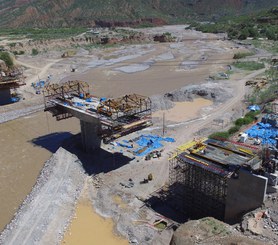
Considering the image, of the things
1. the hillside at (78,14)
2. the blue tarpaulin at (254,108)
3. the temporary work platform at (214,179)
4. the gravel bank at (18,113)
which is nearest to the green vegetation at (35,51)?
the gravel bank at (18,113)

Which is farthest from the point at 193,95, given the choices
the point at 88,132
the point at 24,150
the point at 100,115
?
the point at 24,150

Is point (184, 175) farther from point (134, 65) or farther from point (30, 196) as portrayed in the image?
point (134, 65)

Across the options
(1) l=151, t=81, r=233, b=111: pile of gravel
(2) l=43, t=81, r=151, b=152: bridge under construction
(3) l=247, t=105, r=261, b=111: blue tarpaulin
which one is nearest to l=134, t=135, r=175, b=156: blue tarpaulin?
(2) l=43, t=81, r=151, b=152: bridge under construction

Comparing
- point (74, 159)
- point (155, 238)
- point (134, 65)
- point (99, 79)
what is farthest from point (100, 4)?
point (155, 238)

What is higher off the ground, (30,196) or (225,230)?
(225,230)

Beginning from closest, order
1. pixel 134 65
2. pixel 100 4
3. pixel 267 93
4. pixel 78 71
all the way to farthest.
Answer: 1. pixel 267 93
2. pixel 78 71
3. pixel 134 65
4. pixel 100 4

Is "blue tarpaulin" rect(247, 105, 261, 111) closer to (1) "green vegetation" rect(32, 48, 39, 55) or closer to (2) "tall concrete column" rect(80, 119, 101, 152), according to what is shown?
(2) "tall concrete column" rect(80, 119, 101, 152)

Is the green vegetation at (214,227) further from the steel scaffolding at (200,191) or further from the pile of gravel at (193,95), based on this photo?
the pile of gravel at (193,95)
